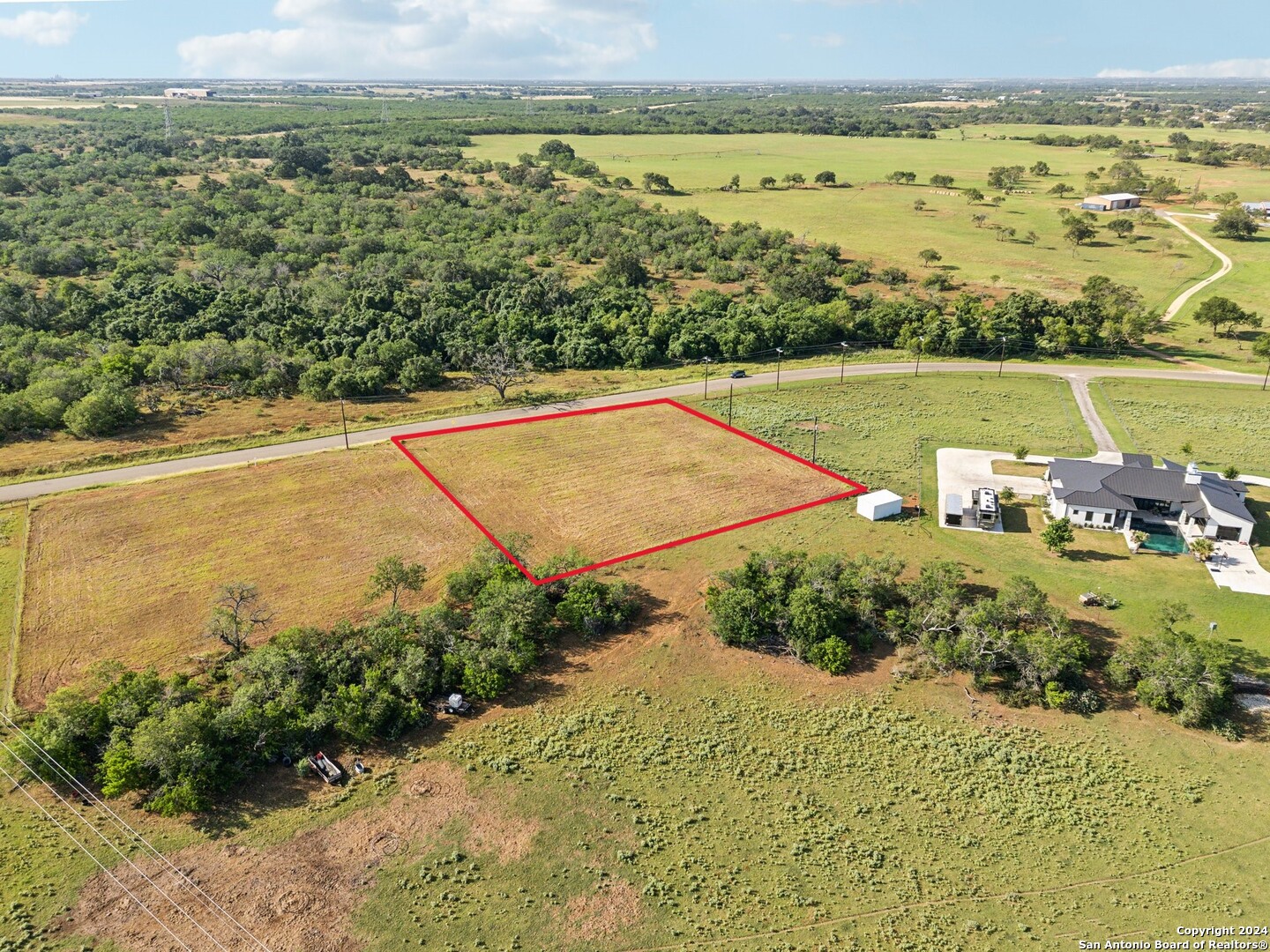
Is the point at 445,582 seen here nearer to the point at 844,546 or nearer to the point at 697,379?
the point at 844,546

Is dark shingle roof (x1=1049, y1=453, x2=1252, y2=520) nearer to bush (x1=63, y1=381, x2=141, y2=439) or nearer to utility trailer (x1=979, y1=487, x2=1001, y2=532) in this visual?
utility trailer (x1=979, y1=487, x2=1001, y2=532)

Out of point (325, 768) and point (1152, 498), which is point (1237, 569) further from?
point (325, 768)

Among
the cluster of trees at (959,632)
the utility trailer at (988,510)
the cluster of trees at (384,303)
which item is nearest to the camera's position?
the cluster of trees at (959,632)

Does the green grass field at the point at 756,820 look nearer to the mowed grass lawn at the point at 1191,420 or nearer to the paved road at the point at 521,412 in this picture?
the mowed grass lawn at the point at 1191,420

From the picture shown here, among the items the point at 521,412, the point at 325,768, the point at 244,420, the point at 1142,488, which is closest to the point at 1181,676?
the point at 1142,488

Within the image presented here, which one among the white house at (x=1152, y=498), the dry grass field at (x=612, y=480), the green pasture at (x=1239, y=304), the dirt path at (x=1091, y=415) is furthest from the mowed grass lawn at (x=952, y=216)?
the dry grass field at (x=612, y=480)

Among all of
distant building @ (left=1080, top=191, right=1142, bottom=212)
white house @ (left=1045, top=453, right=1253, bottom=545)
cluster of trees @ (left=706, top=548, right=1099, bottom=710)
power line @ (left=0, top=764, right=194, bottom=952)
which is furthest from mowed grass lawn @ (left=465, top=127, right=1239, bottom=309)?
power line @ (left=0, top=764, right=194, bottom=952)
